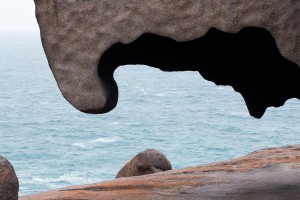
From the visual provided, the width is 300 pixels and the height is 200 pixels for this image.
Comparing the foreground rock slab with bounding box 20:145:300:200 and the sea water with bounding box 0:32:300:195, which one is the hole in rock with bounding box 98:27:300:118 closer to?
the foreground rock slab with bounding box 20:145:300:200

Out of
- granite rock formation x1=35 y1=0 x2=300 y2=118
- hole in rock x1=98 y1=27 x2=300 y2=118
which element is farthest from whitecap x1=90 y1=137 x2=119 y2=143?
granite rock formation x1=35 y1=0 x2=300 y2=118

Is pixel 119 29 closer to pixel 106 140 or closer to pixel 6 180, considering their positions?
pixel 6 180

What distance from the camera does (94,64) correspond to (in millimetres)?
3543

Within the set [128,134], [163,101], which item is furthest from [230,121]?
[163,101]

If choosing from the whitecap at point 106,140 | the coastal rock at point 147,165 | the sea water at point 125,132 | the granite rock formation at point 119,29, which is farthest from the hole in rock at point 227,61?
the whitecap at point 106,140

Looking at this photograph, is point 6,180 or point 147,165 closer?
point 6,180

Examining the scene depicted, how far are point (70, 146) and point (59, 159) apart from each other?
6.77ft

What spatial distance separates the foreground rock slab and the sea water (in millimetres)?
18324

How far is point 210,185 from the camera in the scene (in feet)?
18.0

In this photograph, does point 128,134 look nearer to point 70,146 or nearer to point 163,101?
point 70,146

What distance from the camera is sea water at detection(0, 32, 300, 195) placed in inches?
1052

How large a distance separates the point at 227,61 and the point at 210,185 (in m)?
1.27

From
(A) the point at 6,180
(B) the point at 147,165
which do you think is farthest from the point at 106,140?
(A) the point at 6,180

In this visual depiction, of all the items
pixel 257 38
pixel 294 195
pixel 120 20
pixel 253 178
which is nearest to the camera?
pixel 120 20
